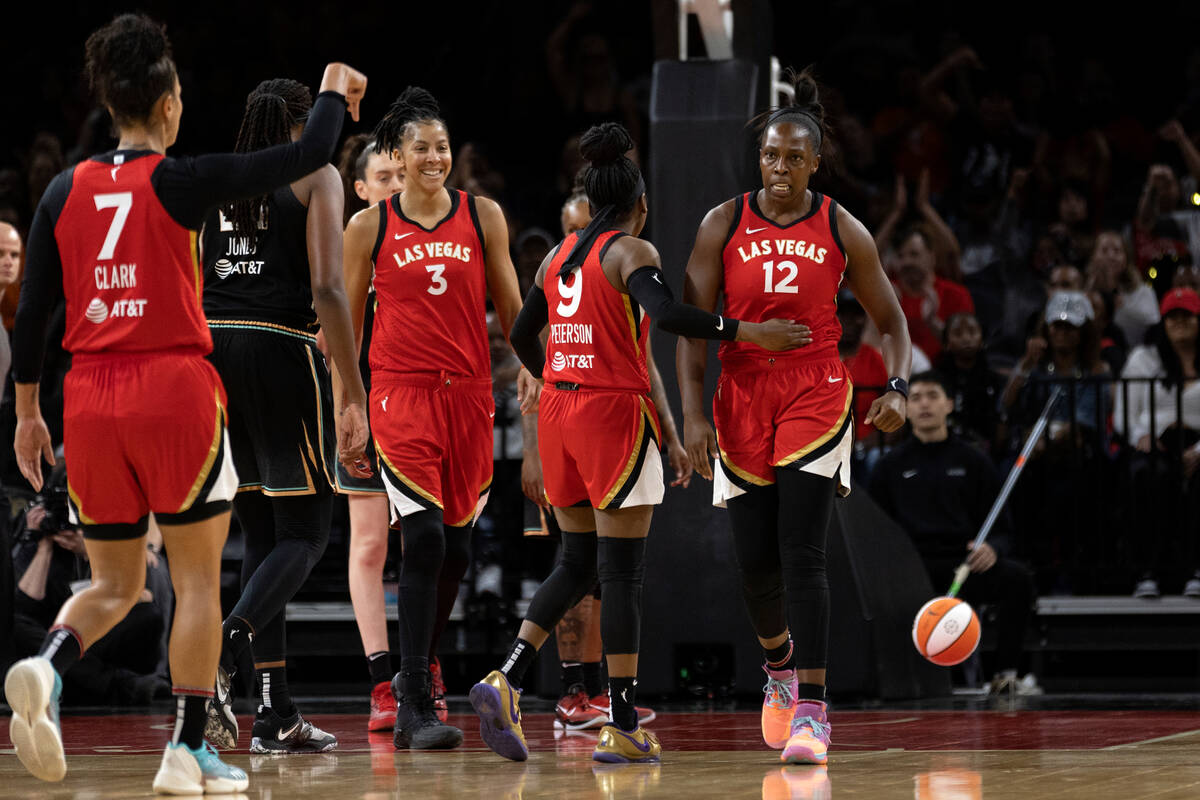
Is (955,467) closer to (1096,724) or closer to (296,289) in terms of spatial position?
(1096,724)

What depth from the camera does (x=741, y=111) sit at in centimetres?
798

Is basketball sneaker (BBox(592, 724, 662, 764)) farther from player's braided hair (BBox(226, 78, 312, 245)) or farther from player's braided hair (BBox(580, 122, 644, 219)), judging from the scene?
player's braided hair (BBox(226, 78, 312, 245))

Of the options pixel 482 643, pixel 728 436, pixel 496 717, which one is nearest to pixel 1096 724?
pixel 728 436

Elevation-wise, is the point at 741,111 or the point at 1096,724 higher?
the point at 741,111

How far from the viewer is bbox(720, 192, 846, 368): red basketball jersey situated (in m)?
5.52

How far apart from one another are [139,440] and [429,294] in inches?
71.9

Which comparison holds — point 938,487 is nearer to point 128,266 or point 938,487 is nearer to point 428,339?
point 428,339

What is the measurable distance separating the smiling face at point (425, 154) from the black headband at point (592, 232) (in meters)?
0.64

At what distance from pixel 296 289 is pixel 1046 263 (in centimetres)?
761

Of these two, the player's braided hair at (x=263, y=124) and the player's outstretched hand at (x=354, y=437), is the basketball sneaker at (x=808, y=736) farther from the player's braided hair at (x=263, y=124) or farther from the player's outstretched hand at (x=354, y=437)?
the player's braided hair at (x=263, y=124)

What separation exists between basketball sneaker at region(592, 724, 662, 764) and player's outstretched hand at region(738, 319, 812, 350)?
4.19 feet

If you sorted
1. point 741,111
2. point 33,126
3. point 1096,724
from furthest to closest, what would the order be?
point 33,126, point 741,111, point 1096,724

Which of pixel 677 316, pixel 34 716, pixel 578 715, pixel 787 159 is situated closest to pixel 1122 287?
pixel 578 715

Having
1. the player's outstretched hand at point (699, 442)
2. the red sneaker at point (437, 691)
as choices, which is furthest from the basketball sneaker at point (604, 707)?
the player's outstretched hand at point (699, 442)
